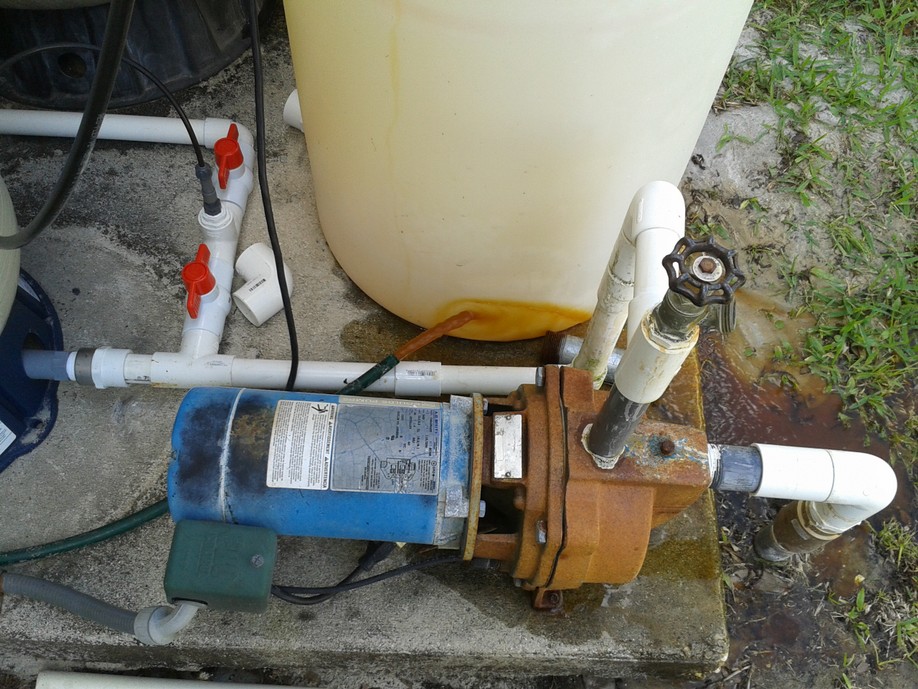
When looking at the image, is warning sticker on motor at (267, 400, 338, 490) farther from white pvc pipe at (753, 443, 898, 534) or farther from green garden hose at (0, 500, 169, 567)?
white pvc pipe at (753, 443, 898, 534)

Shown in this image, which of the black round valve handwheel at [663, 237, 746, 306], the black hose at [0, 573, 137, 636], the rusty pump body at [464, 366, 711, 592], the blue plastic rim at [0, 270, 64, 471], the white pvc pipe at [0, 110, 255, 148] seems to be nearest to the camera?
the black round valve handwheel at [663, 237, 746, 306]

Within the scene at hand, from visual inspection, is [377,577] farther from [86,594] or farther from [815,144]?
[815,144]

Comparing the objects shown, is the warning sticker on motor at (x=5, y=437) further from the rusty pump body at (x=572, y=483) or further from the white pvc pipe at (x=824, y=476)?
the white pvc pipe at (x=824, y=476)

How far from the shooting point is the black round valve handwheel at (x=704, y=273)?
67cm

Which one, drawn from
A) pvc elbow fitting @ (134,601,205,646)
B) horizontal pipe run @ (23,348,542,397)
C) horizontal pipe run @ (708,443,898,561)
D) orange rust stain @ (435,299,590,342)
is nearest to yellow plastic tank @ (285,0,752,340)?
orange rust stain @ (435,299,590,342)

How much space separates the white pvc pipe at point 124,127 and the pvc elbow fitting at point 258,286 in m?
0.28

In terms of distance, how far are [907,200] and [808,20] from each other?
0.63 metres

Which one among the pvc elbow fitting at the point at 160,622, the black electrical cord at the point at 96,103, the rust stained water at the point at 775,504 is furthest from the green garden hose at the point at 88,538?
the rust stained water at the point at 775,504

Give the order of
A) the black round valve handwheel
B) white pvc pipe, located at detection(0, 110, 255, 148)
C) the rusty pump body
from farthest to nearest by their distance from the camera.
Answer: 1. white pvc pipe, located at detection(0, 110, 255, 148)
2. the rusty pump body
3. the black round valve handwheel

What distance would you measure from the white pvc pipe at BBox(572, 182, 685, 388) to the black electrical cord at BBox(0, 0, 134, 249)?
0.59 meters

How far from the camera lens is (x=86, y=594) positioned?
1.10 metres

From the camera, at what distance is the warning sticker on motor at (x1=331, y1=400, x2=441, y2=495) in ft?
3.16

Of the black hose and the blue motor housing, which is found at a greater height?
the blue motor housing

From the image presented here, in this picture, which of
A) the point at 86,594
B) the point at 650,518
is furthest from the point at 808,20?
the point at 86,594
